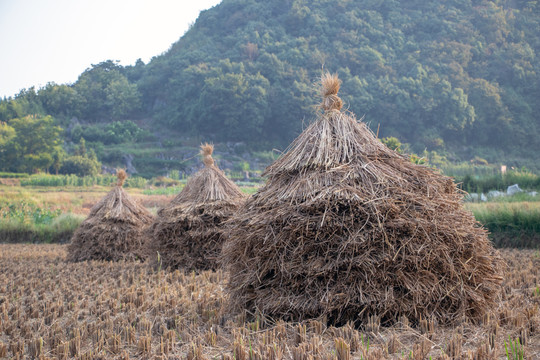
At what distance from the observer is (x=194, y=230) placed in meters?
8.71

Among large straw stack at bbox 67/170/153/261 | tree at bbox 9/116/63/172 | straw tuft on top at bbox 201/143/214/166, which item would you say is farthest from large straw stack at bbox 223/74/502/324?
tree at bbox 9/116/63/172

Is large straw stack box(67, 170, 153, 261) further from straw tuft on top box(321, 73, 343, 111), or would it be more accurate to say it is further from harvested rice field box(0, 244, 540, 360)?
straw tuft on top box(321, 73, 343, 111)

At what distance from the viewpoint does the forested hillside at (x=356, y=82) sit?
164 ft

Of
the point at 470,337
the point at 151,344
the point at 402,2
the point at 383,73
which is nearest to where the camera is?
the point at 470,337

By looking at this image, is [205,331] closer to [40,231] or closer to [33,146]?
[40,231]

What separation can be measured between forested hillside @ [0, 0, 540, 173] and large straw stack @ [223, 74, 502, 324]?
36.9 metres

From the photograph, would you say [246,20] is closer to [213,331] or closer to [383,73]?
[383,73]

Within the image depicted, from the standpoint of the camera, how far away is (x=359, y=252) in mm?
4152

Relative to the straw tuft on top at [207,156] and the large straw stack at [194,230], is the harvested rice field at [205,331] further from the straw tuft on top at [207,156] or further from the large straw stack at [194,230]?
the straw tuft on top at [207,156]

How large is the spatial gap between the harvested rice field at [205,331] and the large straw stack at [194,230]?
157 centimetres

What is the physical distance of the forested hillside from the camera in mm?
50125

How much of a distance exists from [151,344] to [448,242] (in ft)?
9.84

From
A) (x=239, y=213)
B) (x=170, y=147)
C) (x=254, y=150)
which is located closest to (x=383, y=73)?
(x=254, y=150)

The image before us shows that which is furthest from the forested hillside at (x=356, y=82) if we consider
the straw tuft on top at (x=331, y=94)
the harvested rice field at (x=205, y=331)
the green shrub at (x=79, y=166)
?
the straw tuft on top at (x=331, y=94)
